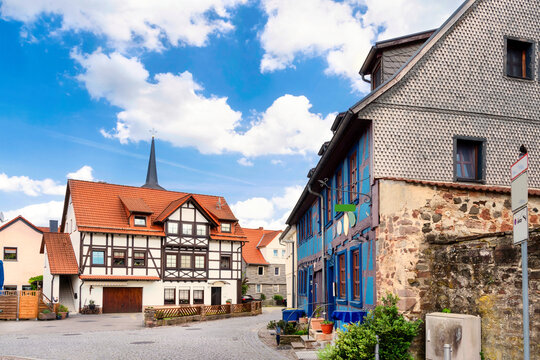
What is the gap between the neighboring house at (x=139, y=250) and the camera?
38062 millimetres

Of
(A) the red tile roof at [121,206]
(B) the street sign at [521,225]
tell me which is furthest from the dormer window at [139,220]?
(B) the street sign at [521,225]

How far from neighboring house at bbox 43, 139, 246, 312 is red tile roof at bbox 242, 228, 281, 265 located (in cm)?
1463

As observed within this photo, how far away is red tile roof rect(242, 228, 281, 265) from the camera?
5981 centimetres

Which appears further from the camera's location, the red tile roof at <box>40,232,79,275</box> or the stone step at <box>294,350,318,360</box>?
the red tile roof at <box>40,232,79,275</box>

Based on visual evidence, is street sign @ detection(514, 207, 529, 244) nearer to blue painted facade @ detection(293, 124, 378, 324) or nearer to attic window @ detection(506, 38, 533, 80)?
blue painted facade @ detection(293, 124, 378, 324)

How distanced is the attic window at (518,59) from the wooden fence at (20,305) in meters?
26.7

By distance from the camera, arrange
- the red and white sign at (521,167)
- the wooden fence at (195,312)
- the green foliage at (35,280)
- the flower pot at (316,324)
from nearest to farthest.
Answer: the red and white sign at (521,167) → the flower pot at (316,324) → the wooden fence at (195,312) → the green foliage at (35,280)

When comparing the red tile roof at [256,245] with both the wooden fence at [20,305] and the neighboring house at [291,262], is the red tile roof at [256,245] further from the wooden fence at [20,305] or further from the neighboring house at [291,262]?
the wooden fence at [20,305]

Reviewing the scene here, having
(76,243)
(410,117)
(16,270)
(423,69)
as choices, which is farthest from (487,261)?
(16,270)

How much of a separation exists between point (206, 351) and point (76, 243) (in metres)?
25.8

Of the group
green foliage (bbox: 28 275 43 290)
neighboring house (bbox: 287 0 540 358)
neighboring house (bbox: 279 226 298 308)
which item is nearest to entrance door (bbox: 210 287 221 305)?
neighboring house (bbox: 279 226 298 308)

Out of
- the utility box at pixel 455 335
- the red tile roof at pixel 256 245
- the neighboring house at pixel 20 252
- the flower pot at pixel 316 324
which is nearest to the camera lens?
the utility box at pixel 455 335

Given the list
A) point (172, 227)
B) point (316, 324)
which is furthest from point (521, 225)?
point (172, 227)

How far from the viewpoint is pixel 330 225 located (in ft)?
62.0
